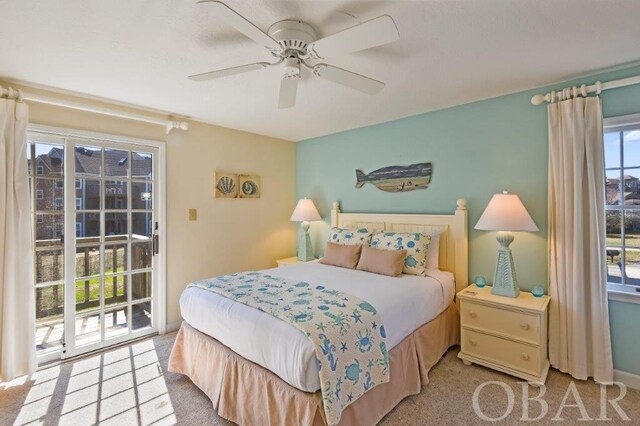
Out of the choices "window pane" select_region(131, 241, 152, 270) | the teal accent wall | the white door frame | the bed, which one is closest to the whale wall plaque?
the teal accent wall

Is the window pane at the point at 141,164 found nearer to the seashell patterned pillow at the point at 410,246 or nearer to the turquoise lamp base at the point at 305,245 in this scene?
the turquoise lamp base at the point at 305,245

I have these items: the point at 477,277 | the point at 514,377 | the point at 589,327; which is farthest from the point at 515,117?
the point at 514,377

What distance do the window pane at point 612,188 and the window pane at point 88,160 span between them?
442 centimetres

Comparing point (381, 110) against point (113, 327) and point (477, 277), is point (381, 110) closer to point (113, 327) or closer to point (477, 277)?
point (477, 277)

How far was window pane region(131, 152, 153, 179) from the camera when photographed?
322 cm

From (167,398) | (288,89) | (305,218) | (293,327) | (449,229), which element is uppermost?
(288,89)

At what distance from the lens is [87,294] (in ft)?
9.70

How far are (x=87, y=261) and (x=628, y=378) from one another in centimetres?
452

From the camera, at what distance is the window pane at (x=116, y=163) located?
3062mm

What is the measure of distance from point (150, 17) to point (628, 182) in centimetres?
344

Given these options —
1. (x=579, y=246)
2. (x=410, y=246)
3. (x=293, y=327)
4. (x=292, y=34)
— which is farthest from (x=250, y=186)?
(x=579, y=246)

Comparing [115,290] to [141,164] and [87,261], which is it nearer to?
[87,261]

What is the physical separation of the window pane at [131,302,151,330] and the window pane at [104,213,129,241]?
2.47 ft

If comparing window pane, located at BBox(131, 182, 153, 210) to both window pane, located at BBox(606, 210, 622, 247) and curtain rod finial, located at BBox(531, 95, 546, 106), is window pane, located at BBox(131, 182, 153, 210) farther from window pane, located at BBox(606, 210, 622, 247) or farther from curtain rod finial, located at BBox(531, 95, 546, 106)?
window pane, located at BBox(606, 210, 622, 247)
